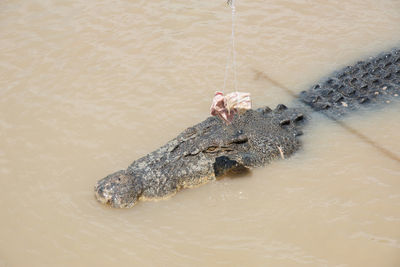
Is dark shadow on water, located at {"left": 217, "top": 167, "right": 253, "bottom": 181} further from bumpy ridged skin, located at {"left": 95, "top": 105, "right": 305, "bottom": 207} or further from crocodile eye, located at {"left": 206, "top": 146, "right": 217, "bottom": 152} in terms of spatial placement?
crocodile eye, located at {"left": 206, "top": 146, "right": 217, "bottom": 152}

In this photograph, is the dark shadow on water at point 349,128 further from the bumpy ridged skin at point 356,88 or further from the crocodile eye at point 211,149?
the crocodile eye at point 211,149

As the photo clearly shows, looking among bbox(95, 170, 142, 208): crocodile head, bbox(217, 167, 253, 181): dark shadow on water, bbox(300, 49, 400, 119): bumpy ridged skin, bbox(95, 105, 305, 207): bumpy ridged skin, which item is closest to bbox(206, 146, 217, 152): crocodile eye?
bbox(95, 105, 305, 207): bumpy ridged skin

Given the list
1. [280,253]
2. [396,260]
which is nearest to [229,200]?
[280,253]

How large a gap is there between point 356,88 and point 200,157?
317cm

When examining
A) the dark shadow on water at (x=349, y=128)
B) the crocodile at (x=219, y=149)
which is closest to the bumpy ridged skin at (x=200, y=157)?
the crocodile at (x=219, y=149)

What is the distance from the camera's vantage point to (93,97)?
6984 millimetres

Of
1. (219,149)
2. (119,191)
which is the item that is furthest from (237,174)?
(119,191)

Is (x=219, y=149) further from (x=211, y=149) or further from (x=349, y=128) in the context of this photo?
(x=349, y=128)

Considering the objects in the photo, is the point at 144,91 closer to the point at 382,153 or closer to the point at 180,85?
the point at 180,85

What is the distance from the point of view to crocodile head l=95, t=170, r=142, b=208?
15.7ft

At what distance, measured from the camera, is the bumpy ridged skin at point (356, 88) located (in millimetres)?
6484

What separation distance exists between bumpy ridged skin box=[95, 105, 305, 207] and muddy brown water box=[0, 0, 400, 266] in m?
0.17

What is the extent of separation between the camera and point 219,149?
206 inches

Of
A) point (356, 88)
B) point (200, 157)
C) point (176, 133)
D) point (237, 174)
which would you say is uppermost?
point (356, 88)
